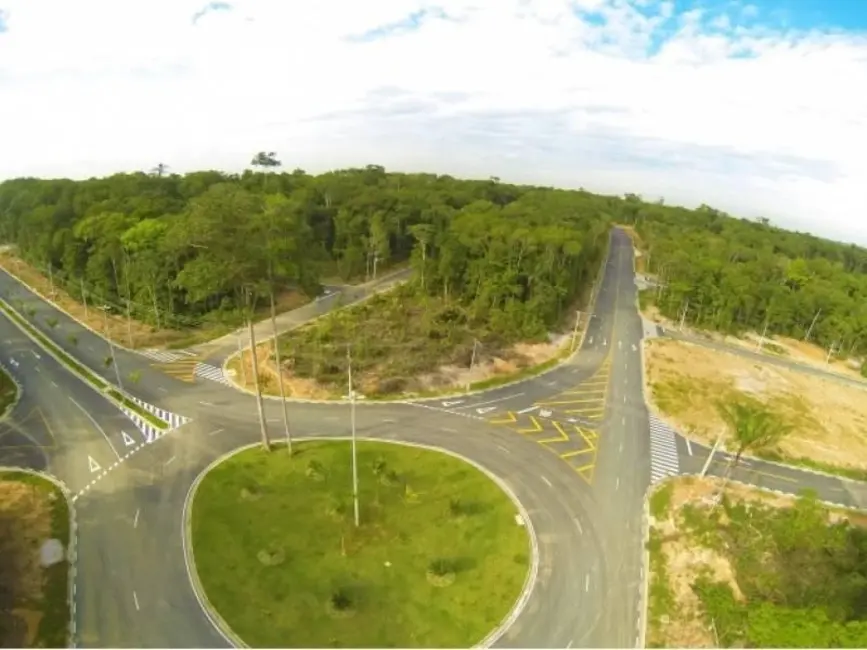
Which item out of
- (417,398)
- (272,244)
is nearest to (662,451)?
(417,398)

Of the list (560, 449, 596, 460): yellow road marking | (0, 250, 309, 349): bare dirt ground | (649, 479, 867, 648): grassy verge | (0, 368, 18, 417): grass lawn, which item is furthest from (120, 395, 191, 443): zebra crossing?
(649, 479, 867, 648): grassy verge

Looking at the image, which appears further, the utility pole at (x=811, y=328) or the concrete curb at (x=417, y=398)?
the utility pole at (x=811, y=328)

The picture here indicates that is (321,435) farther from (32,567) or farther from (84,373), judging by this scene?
(84,373)

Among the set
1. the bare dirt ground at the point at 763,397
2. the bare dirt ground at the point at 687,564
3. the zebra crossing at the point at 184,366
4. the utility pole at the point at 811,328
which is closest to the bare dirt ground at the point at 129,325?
the zebra crossing at the point at 184,366

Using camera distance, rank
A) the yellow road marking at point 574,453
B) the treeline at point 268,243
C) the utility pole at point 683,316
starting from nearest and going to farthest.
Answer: the treeline at point 268,243 < the yellow road marking at point 574,453 < the utility pole at point 683,316

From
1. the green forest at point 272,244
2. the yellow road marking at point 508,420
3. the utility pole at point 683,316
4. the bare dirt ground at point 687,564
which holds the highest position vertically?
the green forest at point 272,244

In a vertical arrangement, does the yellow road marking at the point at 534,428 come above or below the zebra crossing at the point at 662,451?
above

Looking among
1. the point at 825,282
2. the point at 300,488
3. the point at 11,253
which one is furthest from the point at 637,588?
the point at 11,253

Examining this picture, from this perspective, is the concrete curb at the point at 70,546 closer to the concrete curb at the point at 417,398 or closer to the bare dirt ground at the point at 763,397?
the concrete curb at the point at 417,398

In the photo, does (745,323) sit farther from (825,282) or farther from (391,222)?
(391,222)
